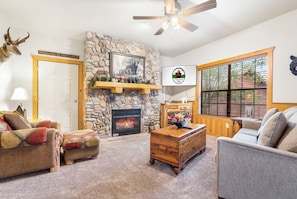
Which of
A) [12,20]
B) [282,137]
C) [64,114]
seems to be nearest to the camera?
[282,137]

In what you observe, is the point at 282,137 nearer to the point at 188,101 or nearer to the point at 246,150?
the point at 246,150

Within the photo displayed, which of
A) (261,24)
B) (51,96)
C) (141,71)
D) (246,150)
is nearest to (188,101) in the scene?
(141,71)

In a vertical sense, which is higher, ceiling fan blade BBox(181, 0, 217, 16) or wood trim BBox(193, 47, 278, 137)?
ceiling fan blade BBox(181, 0, 217, 16)

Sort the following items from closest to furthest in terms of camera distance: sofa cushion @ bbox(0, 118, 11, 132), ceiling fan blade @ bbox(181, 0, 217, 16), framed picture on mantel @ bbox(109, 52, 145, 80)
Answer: sofa cushion @ bbox(0, 118, 11, 132)
ceiling fan blade @ bbox(181, 0, 217, 16)
framed picture on mantel @ bbox(109, 52, 145, 80)

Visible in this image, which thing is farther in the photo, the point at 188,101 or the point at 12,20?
the point at 188,101

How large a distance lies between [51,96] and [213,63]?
179 inches

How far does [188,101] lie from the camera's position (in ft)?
16.7

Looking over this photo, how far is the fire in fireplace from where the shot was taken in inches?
166

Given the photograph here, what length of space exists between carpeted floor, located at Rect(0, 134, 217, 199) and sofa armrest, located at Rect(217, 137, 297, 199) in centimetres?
32

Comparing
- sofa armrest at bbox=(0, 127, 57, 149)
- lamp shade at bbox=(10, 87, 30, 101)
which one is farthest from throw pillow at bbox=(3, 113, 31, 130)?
lamp shade at bbox=(10, 87, 30, 101)

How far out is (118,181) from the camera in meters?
1.96

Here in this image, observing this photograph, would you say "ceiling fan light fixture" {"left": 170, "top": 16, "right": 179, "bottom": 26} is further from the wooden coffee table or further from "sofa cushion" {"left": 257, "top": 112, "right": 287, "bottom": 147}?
"sofa cushion" {"left": 257, "top": 112, "right": 287, "bottom": 147}

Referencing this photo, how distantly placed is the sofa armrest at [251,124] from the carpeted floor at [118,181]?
1.07m

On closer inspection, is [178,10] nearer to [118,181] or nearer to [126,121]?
[118,181]
